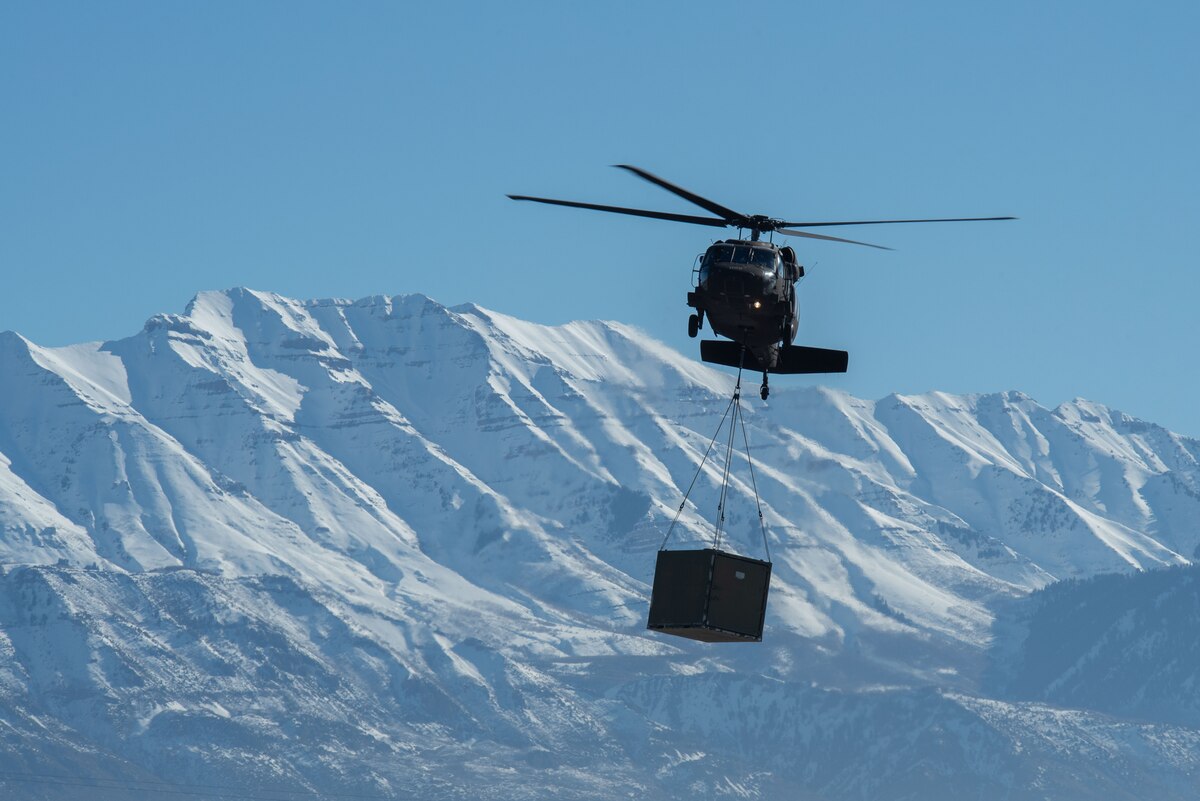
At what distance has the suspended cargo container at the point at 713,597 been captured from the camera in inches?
3629

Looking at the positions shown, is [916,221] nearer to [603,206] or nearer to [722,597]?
[603,206]

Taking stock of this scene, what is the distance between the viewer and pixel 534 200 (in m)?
74.9

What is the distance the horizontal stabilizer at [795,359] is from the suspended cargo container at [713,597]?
7.69m

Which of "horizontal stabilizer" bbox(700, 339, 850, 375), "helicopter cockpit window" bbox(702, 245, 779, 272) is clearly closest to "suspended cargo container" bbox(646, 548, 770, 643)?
"horizontal stabilizer" bbox(700, 339, 850, 375)

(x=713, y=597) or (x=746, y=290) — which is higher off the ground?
(x=746, y=290)

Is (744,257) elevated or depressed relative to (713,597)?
elevated

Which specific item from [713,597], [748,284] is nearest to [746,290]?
[748,284]

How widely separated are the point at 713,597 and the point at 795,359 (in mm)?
10065

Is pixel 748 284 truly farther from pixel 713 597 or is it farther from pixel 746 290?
pixel 713 597

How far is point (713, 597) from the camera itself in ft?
303

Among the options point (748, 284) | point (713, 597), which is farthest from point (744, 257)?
point (713, 597)

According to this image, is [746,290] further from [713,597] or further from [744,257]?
[713,597]

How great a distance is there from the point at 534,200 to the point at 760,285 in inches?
509

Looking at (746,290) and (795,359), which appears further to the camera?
(795,359)
